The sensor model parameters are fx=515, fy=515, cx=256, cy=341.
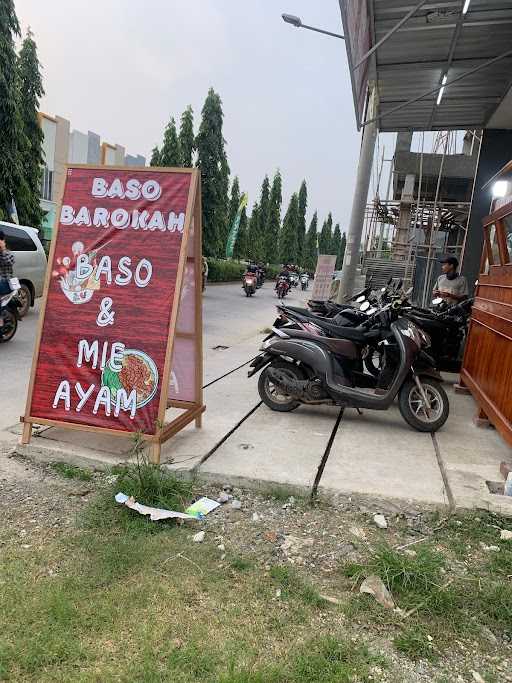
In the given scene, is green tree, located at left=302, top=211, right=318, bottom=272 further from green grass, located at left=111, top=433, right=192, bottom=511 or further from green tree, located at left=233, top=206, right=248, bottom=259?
green grass, located at left=111, top=433, right=192, bottom=511

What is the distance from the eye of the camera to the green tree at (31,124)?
1609cm

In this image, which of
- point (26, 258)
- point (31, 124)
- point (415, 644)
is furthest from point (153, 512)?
point (31, 124)

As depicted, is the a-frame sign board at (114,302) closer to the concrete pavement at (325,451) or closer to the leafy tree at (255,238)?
the concrete pavement at (325,451)

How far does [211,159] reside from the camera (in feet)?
74.9

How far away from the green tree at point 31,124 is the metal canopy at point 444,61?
1214 cm

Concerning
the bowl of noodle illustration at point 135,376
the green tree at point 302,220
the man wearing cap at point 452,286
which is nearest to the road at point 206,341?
the bowl of noodle illustration at point 135,376

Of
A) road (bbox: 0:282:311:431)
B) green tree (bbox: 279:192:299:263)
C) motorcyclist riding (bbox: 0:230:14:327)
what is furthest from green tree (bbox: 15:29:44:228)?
green tree (bbox: 279:192:299:263)

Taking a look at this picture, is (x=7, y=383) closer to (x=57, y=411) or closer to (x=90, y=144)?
(x=57, y=411)

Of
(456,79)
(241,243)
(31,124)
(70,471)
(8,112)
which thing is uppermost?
(31,124)

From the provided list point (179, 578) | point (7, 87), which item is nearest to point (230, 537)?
point (179, 578)

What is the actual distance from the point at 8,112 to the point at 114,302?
12.5 m

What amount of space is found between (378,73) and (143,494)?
603 cm

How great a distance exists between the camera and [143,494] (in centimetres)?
285

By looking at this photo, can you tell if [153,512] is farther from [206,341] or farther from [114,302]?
[206,341]
